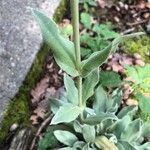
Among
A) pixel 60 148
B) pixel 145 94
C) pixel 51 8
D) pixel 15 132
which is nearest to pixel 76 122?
pixel 60 148

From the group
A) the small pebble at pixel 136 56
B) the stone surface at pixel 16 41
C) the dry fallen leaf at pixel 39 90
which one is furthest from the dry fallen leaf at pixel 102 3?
the dry fallen leaf at pixel 39 90

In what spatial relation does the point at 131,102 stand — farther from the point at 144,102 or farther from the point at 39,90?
the point at 39,90

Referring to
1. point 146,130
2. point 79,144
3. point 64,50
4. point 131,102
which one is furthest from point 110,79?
point 64,50

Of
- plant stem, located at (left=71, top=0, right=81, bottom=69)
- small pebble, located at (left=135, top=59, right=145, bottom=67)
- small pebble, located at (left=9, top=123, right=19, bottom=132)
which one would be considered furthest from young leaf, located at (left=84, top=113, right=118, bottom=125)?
small pebble, located at (left=135, top=59, right=145, bottom=67)

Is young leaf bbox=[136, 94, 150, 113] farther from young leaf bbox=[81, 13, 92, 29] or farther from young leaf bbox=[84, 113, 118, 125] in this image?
young leaf bbox=[81, 13, 92, 29]

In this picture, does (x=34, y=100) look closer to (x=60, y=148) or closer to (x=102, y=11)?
(x=60, y=148)

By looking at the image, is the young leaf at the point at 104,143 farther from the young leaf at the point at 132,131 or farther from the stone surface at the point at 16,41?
the stone surface at the point at 16,41
